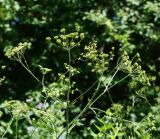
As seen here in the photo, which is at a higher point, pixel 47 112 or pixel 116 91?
pixel 47 112

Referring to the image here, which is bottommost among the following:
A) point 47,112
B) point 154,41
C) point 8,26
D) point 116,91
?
point 116,91

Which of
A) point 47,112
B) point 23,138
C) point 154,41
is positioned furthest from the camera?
point 154,41

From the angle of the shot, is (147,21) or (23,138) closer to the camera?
(23,138)

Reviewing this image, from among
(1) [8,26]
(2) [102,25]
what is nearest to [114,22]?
(2) [102,25]

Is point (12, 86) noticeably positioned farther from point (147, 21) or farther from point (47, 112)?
→ point (47, 112)

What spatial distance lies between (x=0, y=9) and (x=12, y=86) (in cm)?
86

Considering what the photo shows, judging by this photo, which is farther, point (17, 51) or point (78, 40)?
point (78, 40)

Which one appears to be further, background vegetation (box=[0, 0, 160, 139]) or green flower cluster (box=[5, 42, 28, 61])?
background vegetation (box=[0, 0, 160, 139])

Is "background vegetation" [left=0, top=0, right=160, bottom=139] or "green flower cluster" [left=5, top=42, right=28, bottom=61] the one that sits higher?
"green flower cluster" [left=5, top=42, right=28, bottom=61]

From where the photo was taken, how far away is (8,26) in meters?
5.28

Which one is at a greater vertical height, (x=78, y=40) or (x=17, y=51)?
(x=17, y=51)

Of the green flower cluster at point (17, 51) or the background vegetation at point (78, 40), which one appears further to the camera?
the background vegetation at point (78, 40)

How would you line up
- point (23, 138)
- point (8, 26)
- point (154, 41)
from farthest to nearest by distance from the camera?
point (154, 41)
point (8, 26)
point (23, 138)

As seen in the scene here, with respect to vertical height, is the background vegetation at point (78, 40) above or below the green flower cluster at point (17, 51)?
below
